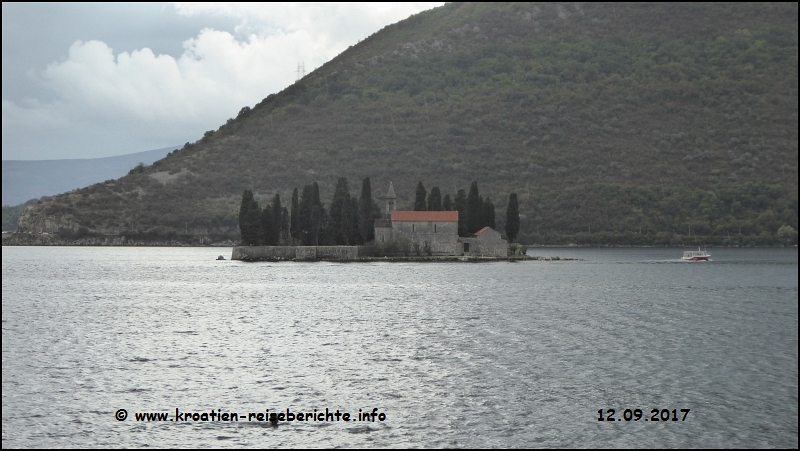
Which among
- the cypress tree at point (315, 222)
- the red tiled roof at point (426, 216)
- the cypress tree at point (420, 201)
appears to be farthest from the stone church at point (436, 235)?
the cypress tree at point (315, 222)

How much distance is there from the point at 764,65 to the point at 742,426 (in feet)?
647

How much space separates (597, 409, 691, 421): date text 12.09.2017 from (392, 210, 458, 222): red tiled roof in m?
59.2

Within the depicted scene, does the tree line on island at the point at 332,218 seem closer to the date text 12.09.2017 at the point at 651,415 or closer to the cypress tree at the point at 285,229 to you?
the cypress tree at the point at 285,229

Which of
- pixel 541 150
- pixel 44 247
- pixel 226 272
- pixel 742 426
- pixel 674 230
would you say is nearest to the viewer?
pixel 742 426

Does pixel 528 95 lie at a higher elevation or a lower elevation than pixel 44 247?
higher

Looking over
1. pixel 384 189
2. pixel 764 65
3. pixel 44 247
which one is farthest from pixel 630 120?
pixel 44 247

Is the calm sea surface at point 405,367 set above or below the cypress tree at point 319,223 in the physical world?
below

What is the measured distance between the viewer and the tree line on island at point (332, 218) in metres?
81.1

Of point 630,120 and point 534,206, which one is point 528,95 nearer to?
point 630,120

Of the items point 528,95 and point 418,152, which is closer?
point 418,152

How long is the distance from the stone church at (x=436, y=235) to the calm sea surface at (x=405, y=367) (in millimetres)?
27522

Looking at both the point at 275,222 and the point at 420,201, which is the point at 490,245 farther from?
the point at 275,222

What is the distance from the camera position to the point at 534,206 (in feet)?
481

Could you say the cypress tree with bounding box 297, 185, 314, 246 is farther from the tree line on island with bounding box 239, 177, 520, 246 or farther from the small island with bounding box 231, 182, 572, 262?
the small island with bounding box 231, 182, 572, 262
